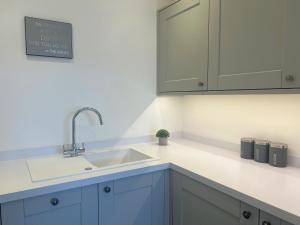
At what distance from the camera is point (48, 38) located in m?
1.49

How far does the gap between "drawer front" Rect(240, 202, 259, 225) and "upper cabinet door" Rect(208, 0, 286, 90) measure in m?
0.59

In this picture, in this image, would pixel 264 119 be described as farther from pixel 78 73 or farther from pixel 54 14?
pixel 54 14

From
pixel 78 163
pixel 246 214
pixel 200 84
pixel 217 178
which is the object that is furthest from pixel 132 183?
pixel 200 84

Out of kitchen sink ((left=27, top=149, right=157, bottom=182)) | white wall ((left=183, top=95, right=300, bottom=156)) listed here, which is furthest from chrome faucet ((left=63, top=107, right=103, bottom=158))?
white wall ((left=183, top=95, right=300, bottom=156))

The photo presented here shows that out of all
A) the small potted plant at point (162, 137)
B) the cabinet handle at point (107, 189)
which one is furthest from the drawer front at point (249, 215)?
the small potted plant at point (162, 137)

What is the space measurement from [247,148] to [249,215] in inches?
23.1

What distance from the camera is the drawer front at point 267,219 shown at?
2.85 feet

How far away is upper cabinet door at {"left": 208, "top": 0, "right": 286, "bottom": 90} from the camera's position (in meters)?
1.08

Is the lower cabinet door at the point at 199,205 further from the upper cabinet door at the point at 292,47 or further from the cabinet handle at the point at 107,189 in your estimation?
the upper cabinet door at the point at 292,47

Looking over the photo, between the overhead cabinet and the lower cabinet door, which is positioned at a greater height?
the overhead cabinet

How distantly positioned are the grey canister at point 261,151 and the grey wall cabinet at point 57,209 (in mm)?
1016

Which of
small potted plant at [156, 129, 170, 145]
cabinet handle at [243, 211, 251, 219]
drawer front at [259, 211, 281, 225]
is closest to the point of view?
drawer front at [259, 211, 281, 225]

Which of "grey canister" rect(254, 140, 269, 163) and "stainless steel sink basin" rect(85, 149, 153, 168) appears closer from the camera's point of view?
"grey canister" rect(254, 140, 269, 163)

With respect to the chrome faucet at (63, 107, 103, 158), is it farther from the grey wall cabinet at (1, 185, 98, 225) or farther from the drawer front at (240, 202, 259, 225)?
the drawer front at (240, 202, 259, 225)
